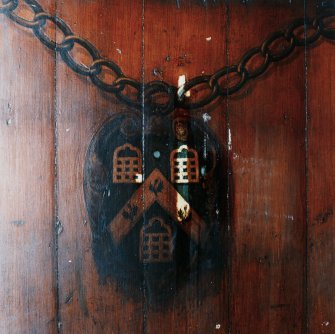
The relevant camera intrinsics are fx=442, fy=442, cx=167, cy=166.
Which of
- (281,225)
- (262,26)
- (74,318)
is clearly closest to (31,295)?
(74,318)

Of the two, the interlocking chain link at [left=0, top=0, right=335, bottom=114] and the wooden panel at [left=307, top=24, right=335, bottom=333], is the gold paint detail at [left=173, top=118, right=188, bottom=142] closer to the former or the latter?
the interlocking chain link at [left=0, top=0, right=335, bottom=114]

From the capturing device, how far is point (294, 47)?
90 centimetres

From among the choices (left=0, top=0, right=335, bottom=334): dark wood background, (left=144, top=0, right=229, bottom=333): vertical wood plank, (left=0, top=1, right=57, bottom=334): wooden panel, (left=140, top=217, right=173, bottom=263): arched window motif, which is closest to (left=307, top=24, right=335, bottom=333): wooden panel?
(left=0, top=0, right=335, bottom=334): dark wood background

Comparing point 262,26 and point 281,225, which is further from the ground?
point 262,26

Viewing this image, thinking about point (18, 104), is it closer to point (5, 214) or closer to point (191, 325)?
point (5, 214)

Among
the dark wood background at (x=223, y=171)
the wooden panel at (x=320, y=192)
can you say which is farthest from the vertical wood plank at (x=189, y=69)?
the wooden panel at (x=320, y=192)

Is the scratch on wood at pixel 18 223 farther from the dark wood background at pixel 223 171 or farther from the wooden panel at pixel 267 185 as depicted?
the wooden panel at pixel 267 185

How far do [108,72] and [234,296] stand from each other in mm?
509

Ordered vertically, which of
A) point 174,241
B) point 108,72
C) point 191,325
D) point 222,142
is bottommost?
point 191,325

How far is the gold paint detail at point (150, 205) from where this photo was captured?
86 cm

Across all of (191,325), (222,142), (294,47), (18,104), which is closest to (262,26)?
(294,47)

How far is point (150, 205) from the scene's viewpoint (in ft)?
2.85

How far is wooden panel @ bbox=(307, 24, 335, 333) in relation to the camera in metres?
0.90

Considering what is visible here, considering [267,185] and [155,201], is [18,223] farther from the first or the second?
[267,185]
